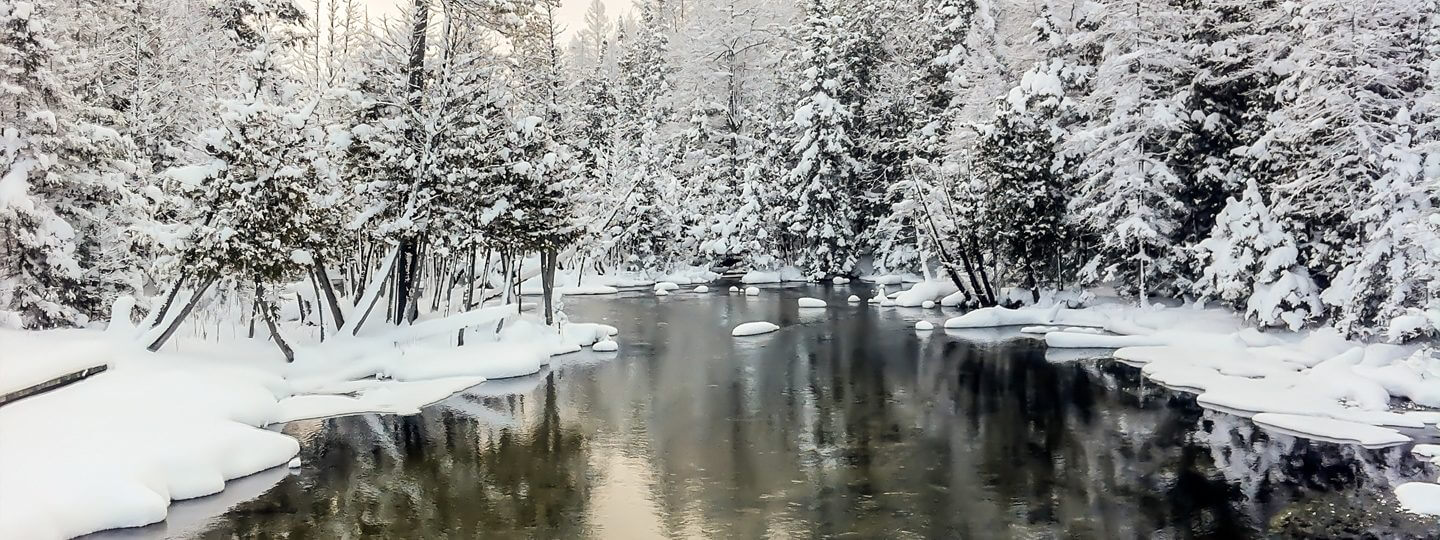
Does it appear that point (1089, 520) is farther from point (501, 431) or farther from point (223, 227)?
point (223, 227)

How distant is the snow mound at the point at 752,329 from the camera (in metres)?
28.6

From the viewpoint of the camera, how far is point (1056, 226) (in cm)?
3120

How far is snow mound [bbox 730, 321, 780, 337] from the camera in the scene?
2861 centimetres

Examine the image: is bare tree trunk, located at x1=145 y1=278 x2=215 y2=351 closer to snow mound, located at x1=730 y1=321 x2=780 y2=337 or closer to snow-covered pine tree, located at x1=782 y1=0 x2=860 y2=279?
snow mound, located at x1=730 y1=321 x2=780 y2=337

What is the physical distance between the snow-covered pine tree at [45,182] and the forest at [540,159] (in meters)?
0.06

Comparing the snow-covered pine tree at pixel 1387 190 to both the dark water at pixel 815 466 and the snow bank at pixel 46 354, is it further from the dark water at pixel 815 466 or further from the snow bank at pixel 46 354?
the snow bank at pixel 46 354

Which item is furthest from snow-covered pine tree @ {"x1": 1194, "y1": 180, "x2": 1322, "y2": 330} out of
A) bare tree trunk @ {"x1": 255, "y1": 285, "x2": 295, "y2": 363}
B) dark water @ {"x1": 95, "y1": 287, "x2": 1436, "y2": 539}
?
bare tree trunk @ {"x1": 255, "y1": 285, "x2": 295, "y2": 363}

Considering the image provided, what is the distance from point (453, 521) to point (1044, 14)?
29299 millimetres

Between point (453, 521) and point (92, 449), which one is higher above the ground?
point (92, 449)

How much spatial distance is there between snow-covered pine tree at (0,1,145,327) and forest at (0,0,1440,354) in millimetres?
56

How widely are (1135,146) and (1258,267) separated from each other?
5578mm

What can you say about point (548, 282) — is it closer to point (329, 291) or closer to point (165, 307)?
point (329, 291)

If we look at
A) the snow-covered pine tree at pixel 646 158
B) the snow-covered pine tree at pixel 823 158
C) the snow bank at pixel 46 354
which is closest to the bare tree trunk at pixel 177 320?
the snow bank at pixel 46 354

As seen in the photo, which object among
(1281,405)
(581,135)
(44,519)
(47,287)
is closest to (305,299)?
(47,287)
